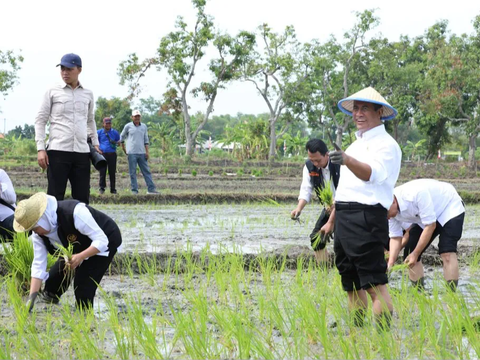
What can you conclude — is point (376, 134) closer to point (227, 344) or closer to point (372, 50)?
point (227, 344)

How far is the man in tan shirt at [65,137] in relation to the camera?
5.10 m

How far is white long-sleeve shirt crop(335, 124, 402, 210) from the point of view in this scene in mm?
3064

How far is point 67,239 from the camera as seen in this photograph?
3514mm

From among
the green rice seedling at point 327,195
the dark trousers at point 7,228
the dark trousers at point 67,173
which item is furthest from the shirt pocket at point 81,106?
the green rice seedling at point 327,195

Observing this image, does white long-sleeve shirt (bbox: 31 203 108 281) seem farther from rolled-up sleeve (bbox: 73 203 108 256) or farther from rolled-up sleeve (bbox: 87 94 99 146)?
rolled-up sleeve (bbox: 87 94 99 146)

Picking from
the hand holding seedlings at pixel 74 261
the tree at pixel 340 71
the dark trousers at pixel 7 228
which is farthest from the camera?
the tree at pixel 340 71

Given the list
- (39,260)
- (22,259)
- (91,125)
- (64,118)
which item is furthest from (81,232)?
(91,125)

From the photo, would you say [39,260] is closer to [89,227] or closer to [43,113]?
[89,227]

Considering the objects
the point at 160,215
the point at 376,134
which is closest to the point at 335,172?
the point at 376,134

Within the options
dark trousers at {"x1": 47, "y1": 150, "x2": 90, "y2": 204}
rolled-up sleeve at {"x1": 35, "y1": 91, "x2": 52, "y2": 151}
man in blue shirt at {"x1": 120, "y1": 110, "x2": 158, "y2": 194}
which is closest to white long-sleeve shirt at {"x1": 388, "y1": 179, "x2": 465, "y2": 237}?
dark trousers at {"x1": 47, "y1": 150, "x2": 90, "y2": 204}

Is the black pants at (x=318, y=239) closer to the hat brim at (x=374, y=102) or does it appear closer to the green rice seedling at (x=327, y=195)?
the green rice seedling at (x=327, y=195)

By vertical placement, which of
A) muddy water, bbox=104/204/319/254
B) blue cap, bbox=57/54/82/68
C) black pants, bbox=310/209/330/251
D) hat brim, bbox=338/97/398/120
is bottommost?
muddy water, bbox=104/204/319/254

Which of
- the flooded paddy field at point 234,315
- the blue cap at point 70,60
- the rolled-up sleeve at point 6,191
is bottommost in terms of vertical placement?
the flooded paddy field at point 234,315

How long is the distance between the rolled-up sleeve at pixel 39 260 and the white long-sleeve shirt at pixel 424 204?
207 cm
